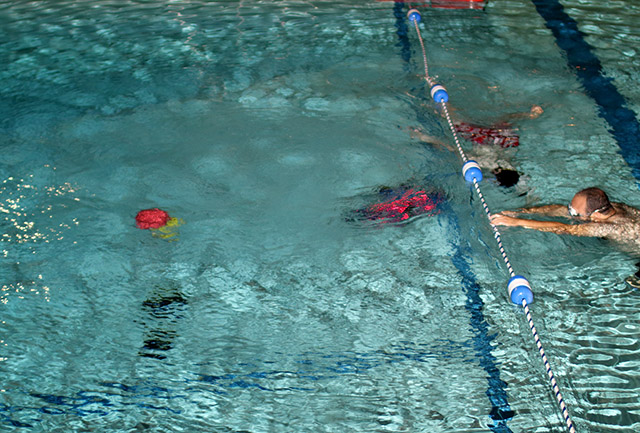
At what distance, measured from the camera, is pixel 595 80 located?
201 inches

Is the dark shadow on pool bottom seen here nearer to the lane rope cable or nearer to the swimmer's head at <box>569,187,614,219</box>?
the lane rope cable

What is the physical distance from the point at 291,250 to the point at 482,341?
1182 mm

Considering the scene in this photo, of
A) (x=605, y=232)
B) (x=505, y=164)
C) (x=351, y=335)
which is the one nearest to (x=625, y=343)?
(x=605, y=232)

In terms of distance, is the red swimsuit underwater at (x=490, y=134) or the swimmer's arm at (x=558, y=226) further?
the red swimsuit underwater at (x=490, y=134)

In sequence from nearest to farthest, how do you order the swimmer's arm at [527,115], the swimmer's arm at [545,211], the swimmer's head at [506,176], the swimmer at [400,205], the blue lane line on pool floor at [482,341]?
the blue lane line on pool floor at [482,341], the swimmer's arm at [545,211], the swimmer at [400,205], the swimmer's head at [506,176], the swimmer's arm at [527,115]

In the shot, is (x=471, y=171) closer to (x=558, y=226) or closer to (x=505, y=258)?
(x=558, y=226)

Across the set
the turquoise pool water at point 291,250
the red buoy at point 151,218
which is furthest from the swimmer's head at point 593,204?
the red buoy at point 151,218

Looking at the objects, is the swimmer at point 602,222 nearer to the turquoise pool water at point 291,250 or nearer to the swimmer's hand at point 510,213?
the turquoise pool water at point 291,250

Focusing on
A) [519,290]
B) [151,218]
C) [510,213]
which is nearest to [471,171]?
[510,213]

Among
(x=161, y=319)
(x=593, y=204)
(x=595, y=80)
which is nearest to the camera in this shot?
(x=161, y=319)

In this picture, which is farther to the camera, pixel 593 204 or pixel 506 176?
pixel 506 176

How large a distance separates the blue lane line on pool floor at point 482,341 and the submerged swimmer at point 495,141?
57 centimetres

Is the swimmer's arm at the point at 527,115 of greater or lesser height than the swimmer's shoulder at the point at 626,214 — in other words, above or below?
below

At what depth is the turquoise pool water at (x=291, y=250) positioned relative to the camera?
2.52 m
